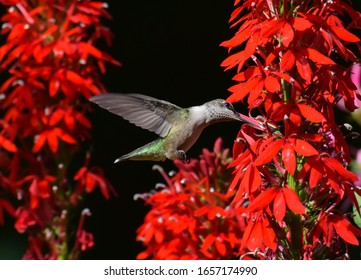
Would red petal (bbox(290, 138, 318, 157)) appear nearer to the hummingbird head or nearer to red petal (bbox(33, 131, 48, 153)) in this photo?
the hummingbird head

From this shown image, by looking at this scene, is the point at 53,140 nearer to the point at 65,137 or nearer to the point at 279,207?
the point at 65,137

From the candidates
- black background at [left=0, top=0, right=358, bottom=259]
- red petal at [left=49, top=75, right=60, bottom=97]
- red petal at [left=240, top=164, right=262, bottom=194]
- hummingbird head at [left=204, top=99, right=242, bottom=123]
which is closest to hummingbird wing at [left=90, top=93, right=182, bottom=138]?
hummingbird head at [left=204, top=99, right=242, bottom=123]

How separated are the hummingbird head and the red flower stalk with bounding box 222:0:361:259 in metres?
0.11

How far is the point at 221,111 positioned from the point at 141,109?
192 mm

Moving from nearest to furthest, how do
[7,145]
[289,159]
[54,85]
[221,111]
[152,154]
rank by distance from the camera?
[289,159] < [221,111] < [152,154] < [54,85] < [7,145]

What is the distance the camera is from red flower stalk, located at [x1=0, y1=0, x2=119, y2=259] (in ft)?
6.29

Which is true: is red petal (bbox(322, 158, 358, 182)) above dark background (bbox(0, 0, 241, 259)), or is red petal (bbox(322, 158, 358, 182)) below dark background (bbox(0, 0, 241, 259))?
above

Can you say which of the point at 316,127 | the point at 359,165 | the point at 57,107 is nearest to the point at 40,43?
the point at 57,107

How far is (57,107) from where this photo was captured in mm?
1944

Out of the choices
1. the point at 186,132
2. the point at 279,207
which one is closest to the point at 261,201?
the point at 279,207

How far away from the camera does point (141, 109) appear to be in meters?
1.42
